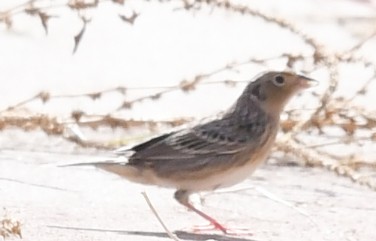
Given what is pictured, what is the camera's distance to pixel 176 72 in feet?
24.2

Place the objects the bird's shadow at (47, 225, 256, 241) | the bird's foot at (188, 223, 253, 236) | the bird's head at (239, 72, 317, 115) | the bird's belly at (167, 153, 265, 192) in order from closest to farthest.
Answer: the bird's shadow at (47, 225, 256, 241), the bird's foot at (188, 223, 253, 236), the bird's belly at (167, 153, 265, 192), the bird's head at (239, 72, 317, 115)

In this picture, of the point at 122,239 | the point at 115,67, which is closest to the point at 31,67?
the point at 115,67

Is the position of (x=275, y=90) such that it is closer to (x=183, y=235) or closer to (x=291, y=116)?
(x=291, y=116)

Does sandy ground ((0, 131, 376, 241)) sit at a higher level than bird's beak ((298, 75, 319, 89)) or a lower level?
lower

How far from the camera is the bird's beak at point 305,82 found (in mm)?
5605

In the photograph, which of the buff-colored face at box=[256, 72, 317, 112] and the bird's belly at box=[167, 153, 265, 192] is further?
the buff-colored face at box=[256, 72, 317, 112]

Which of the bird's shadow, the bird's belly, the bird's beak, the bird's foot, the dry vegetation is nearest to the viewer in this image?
the bird's shadow

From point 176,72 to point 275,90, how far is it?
1.63 m

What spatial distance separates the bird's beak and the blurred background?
318mm

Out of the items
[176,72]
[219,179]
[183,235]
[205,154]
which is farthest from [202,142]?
[176,72]

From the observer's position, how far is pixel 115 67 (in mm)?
7441

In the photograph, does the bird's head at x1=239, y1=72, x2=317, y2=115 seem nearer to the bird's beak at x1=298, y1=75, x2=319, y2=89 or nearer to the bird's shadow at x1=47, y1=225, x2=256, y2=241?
the bird's beak at x1=298, y1=75, x2=319, y2=89

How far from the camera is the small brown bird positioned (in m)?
5.45

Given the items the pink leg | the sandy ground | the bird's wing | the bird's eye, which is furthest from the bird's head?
the pink leg
